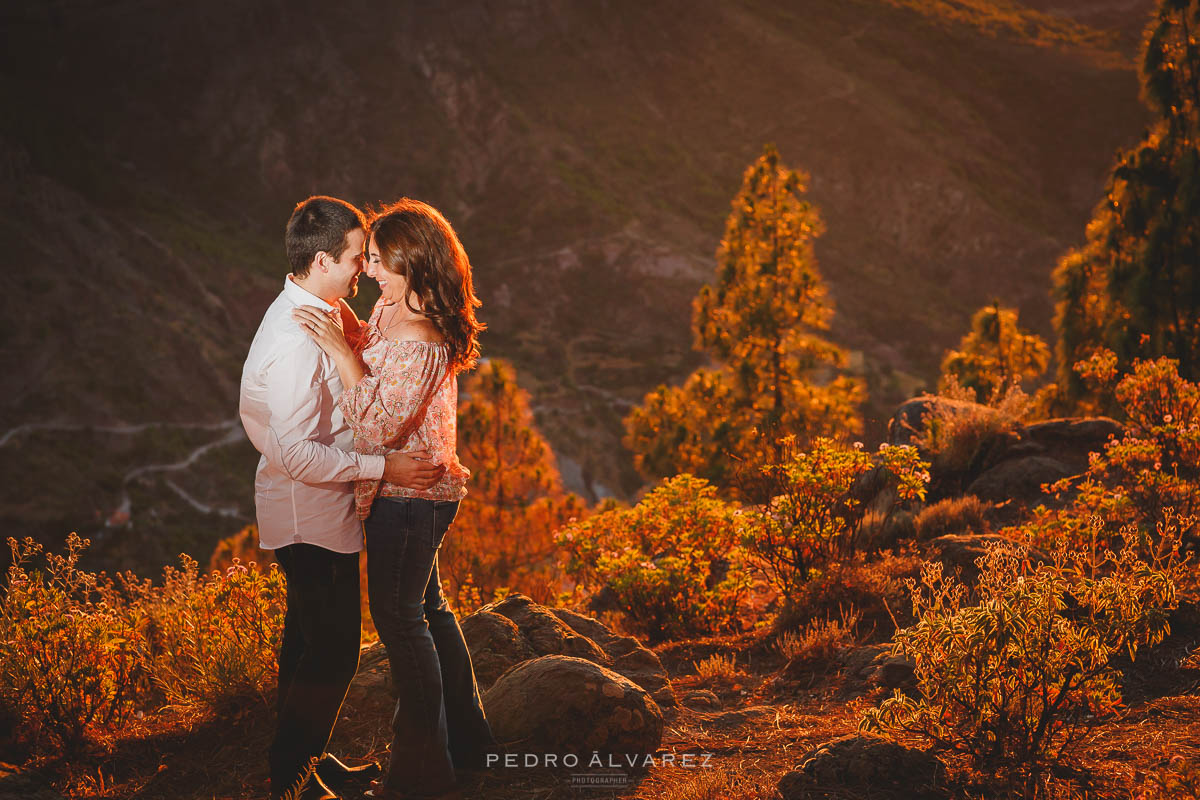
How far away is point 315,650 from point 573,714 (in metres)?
0.87

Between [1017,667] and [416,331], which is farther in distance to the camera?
[1017,667]

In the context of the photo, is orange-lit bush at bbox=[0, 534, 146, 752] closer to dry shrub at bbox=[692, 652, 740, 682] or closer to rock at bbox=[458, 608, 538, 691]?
rock at bbox=[458, 608, 538, 691]

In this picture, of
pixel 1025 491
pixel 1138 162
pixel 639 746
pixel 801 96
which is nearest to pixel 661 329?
pixel 801 96

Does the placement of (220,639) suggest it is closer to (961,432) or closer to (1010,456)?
(961,432)

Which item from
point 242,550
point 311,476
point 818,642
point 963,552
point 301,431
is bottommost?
point 242,550

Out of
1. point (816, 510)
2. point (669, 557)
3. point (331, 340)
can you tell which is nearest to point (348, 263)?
point (331, 340)

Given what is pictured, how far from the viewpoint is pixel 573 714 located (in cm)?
273

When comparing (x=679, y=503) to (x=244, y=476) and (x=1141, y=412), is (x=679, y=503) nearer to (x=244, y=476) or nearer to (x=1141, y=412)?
(x=1141, y=412)

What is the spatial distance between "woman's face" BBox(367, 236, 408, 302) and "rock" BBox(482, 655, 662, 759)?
134 cm

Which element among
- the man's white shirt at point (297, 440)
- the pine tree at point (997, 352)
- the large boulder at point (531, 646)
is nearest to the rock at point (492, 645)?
the large boulder at point (531, 646)

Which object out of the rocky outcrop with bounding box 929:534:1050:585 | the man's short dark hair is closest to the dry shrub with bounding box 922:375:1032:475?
the rocky outcrop with bounding box 929:534:1050:585

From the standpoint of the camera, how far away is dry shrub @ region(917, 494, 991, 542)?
16.7ft

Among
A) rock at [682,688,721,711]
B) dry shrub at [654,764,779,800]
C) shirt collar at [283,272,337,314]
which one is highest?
shirt collar at [283,272,337,314]

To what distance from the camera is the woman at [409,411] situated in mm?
2201
